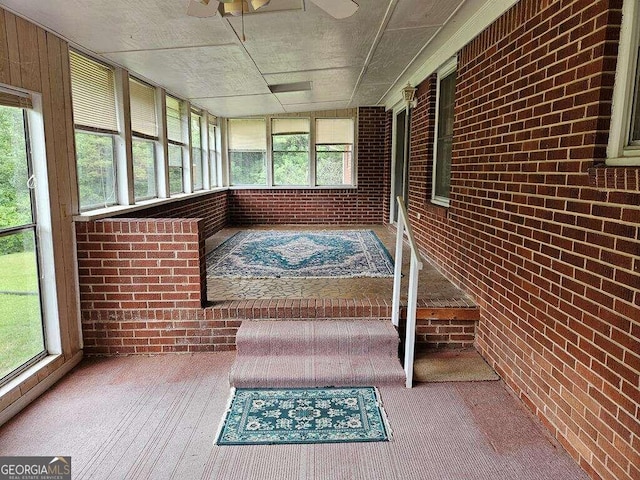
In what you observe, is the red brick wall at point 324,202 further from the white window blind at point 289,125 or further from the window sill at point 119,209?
the window sill at point 119,209

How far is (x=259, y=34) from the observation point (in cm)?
335

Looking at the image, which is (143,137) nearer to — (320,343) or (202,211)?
(202,211)

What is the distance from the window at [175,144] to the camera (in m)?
5.54

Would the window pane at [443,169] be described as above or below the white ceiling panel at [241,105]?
below

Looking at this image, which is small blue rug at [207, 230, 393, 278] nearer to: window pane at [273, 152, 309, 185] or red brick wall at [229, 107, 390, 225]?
red brick wall at [229, 107, 390, 225]

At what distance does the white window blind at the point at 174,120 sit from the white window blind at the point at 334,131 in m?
2.96

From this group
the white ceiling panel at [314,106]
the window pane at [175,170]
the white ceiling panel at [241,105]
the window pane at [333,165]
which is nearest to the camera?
the window pane at [175,170]

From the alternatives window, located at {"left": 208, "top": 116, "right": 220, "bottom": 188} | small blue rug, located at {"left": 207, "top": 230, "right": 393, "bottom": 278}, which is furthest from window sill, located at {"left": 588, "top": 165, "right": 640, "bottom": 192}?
window, located at {"left": 208, "top": 116, "right": 220, "bottom": 188}

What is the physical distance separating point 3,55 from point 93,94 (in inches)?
46.2

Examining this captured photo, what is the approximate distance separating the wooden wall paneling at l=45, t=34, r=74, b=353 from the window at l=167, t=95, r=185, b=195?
2429mm

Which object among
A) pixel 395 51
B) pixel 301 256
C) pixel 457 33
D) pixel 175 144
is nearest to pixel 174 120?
pixel 175 144

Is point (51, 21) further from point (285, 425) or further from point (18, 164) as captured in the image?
point (285, 425)

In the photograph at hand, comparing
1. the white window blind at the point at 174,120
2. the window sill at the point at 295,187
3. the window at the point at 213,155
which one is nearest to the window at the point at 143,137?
the white window blind at the point at 174,120

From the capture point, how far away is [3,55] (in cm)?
241
